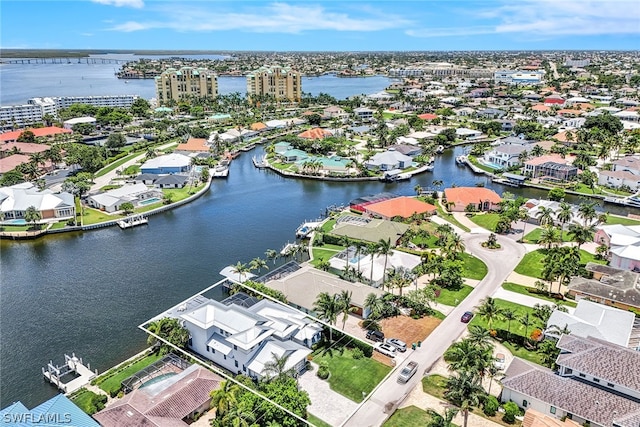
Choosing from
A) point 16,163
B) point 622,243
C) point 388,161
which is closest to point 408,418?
point 622,243

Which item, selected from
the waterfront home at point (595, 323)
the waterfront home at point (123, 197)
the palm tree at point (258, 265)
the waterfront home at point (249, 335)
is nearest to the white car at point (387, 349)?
the waterfront home at point (249, 335)

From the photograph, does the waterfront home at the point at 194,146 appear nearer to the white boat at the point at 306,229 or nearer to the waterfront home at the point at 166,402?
the white boat at the point at 306,229

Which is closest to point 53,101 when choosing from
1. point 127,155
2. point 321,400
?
point 127,155

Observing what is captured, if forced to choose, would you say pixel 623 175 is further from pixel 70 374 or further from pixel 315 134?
pixel 70 374

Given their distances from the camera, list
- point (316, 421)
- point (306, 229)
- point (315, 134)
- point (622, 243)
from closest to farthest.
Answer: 1. point (316, 421)
2. point (622, 243)
3. point (306, 229)
4. point (315, 134)

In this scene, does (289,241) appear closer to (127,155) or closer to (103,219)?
(103,219)
